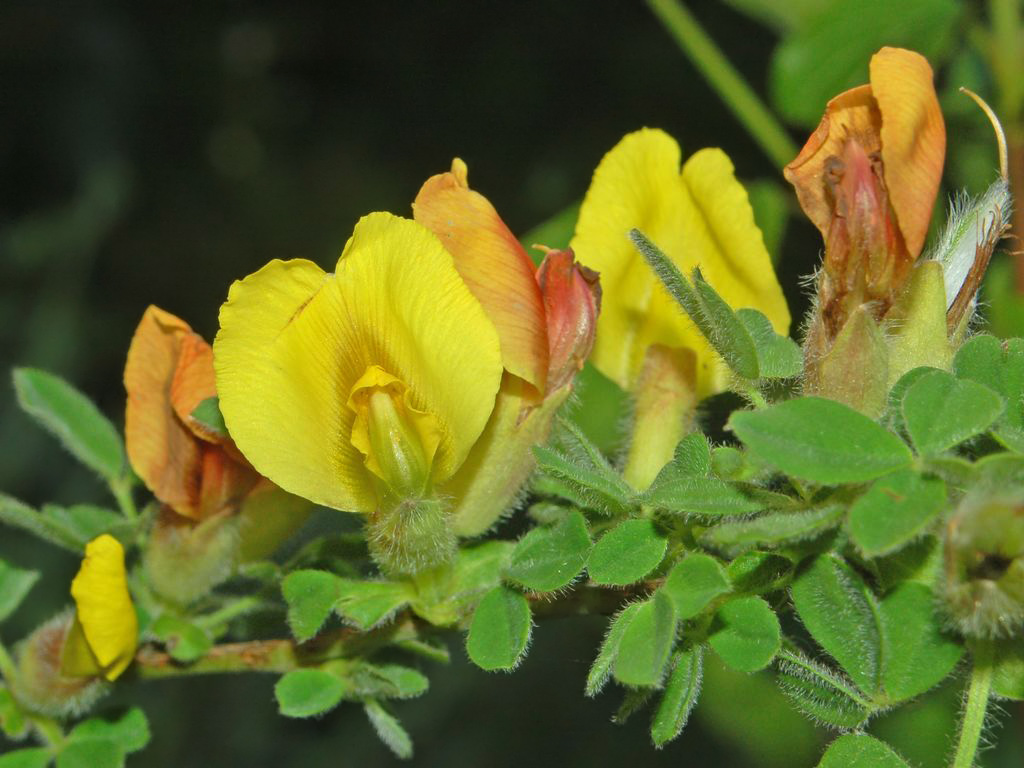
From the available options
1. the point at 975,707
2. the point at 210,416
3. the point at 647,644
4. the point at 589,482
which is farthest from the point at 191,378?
the point at 975,707

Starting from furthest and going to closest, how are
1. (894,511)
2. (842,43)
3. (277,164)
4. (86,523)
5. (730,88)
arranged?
(277,164), (730,88), (842,43), (86,523), (894,511)

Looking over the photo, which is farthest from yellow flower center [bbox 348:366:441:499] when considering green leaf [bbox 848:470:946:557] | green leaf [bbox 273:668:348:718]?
green leaf [bbox 848:470:946:557]

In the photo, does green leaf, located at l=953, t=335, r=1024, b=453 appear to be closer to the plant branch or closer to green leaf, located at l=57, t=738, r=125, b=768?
the plant branch

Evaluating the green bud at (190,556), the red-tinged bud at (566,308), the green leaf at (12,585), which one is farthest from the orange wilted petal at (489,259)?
the green leaf at (12,585)

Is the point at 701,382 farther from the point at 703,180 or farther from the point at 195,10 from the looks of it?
the point at 195,10

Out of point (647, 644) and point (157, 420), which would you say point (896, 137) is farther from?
point (157, 420)

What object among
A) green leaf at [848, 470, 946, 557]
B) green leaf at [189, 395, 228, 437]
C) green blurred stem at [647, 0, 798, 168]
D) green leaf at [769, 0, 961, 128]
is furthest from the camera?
green blurred stem at [647, 0, 798, 168]
